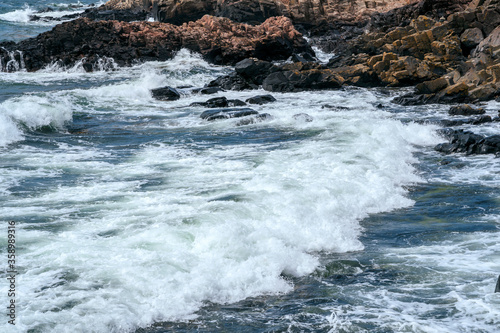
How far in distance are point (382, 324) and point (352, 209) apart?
3.84m

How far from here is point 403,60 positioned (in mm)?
23359

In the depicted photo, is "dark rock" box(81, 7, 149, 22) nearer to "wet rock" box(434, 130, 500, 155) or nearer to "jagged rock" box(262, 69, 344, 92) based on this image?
"jagged rock" box(262, 69, 344, 92)

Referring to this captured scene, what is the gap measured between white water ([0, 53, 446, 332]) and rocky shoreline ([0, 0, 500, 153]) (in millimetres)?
2932

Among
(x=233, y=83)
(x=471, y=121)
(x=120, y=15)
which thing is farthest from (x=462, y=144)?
(x=120, y=15)

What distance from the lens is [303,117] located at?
16.8m

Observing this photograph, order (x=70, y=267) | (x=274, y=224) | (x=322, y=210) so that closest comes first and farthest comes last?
(x=70, y=267)
(x=274, y=224)
(x=322, y=210)

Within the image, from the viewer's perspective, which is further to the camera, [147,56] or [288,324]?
[147,56]

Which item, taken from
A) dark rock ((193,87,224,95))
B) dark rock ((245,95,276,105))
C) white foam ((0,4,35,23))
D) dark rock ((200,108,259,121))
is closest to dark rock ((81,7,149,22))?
white foam ((0,4,35,23))

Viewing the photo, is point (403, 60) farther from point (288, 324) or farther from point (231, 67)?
point (288, 324)

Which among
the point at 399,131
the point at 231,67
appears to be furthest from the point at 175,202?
the point at 231,67

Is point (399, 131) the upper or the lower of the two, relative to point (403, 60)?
lower

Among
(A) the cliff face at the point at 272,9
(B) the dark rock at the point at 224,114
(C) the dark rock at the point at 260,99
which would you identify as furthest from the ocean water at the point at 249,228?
(A) the cliff face at the point at 272,9

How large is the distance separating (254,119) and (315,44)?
75.9 ft

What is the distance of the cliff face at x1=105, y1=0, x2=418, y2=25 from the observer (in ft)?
133
